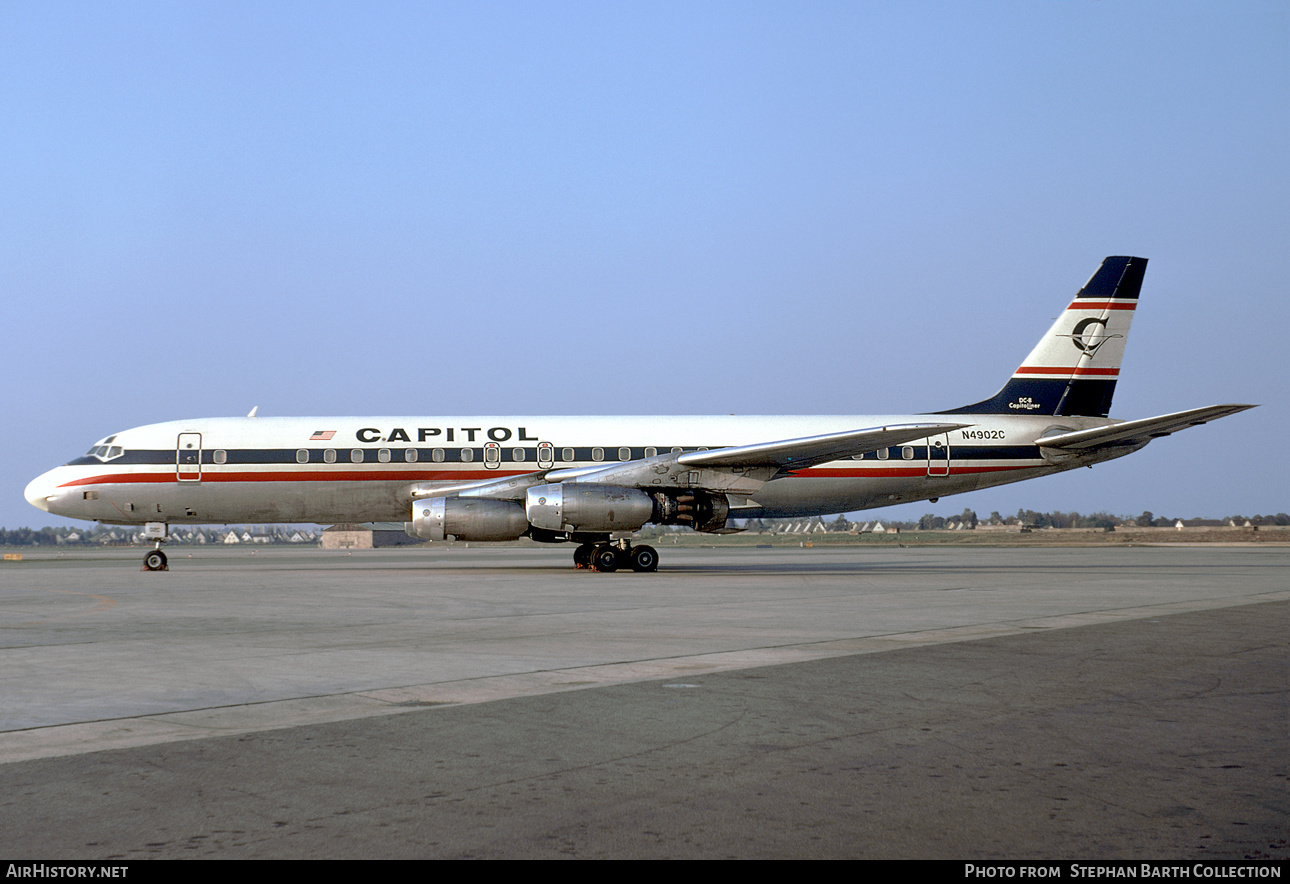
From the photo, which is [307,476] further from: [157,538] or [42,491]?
[42,491]

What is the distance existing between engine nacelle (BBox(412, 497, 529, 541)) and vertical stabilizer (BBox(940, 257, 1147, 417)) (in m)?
12.3

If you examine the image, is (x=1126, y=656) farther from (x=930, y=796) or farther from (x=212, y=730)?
(x=212, y=730)

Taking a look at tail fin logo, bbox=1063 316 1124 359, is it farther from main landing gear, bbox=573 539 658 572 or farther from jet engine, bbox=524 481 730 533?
main landing gear, bbox=573 539 658 572

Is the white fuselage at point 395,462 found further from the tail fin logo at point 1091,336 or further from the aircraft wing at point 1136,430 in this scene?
the tail fin logo at point 1091,336

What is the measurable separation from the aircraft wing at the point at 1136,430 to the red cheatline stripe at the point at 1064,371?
160 centimetres

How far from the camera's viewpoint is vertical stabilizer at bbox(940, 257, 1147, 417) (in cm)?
2636

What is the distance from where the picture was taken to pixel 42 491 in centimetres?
2467

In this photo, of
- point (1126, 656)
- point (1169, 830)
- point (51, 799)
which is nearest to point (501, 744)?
point (51, 799)

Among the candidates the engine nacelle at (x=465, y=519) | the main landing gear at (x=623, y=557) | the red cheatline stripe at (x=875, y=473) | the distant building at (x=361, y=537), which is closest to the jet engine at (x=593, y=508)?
the engine nacelle at (x=465, y=519)

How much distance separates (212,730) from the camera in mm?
5891

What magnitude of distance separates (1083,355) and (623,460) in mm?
12106

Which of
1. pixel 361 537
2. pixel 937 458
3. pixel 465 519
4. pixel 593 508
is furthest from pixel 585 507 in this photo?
pixel 361 537

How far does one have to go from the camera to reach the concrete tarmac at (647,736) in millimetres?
3998

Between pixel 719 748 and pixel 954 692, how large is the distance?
2.44 meters
